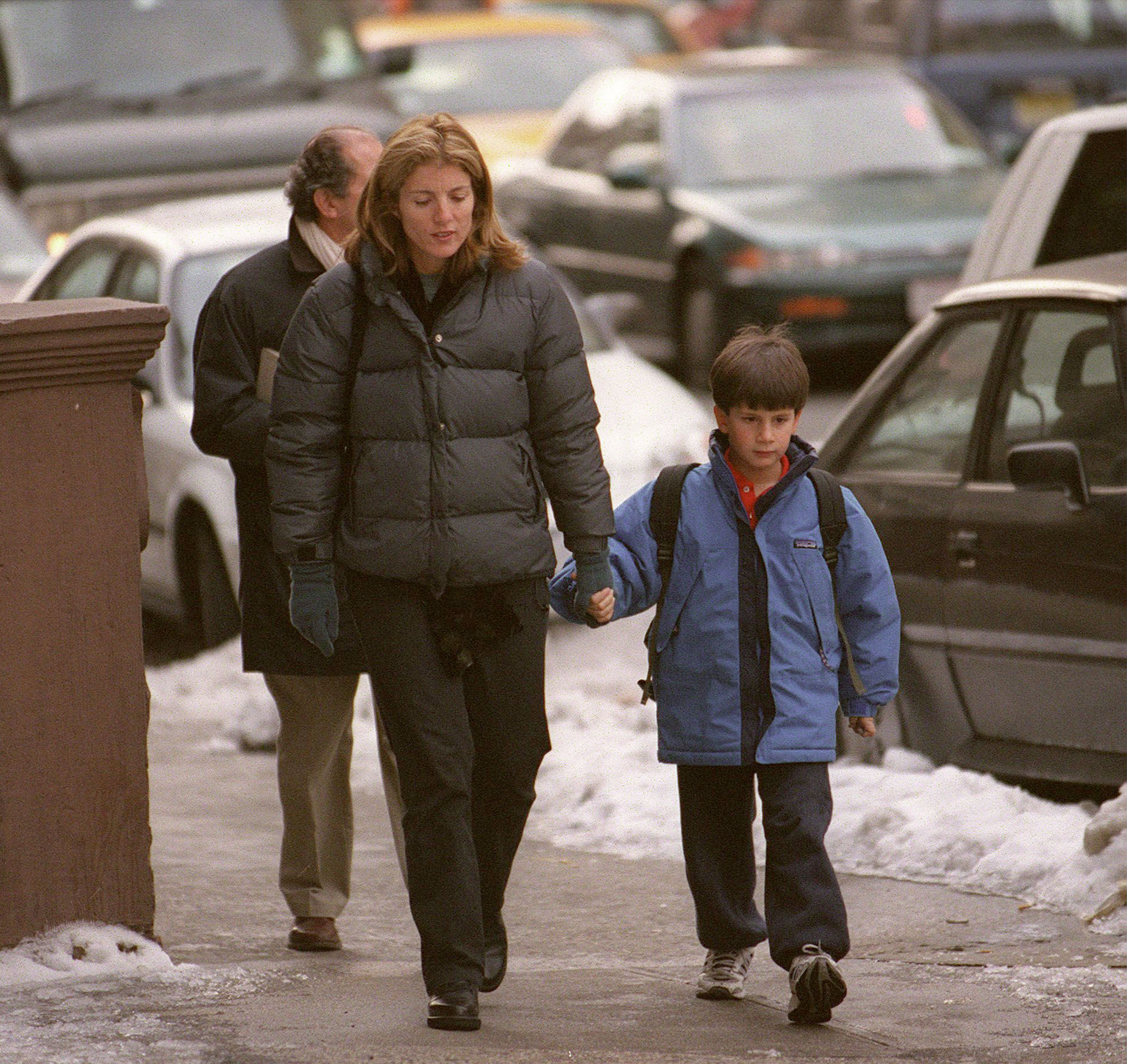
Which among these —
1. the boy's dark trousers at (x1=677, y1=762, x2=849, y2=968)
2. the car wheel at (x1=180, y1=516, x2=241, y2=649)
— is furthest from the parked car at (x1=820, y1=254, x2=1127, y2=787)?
the car wheel at (x1=180, y1=516, x2=241, y2=649)

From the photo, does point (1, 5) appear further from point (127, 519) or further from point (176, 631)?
point (127, 519)

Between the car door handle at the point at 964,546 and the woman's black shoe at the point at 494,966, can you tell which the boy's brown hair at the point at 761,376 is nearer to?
the woman's black shoe at the point at 494,966

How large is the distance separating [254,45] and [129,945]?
386 inches

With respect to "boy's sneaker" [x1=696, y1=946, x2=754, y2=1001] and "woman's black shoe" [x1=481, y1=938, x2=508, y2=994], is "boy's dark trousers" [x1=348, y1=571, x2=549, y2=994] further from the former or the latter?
"boy's sneaker" [x1=696, y1=946, x2=754, y2=1001]

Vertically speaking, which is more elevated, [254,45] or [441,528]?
[441,528]

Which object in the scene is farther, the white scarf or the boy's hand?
the white scarf

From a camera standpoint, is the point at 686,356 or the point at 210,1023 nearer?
the point at 210,1023

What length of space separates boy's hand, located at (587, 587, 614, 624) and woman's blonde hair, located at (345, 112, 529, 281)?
2.12ft

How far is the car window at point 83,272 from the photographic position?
10.3m

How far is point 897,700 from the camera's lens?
714cm

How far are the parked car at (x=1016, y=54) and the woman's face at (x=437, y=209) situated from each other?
14.1 metres

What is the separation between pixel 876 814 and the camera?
6.59 metres

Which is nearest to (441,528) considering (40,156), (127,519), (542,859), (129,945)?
(127,519)

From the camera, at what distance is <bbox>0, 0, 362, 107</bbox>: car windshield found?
14086mm
